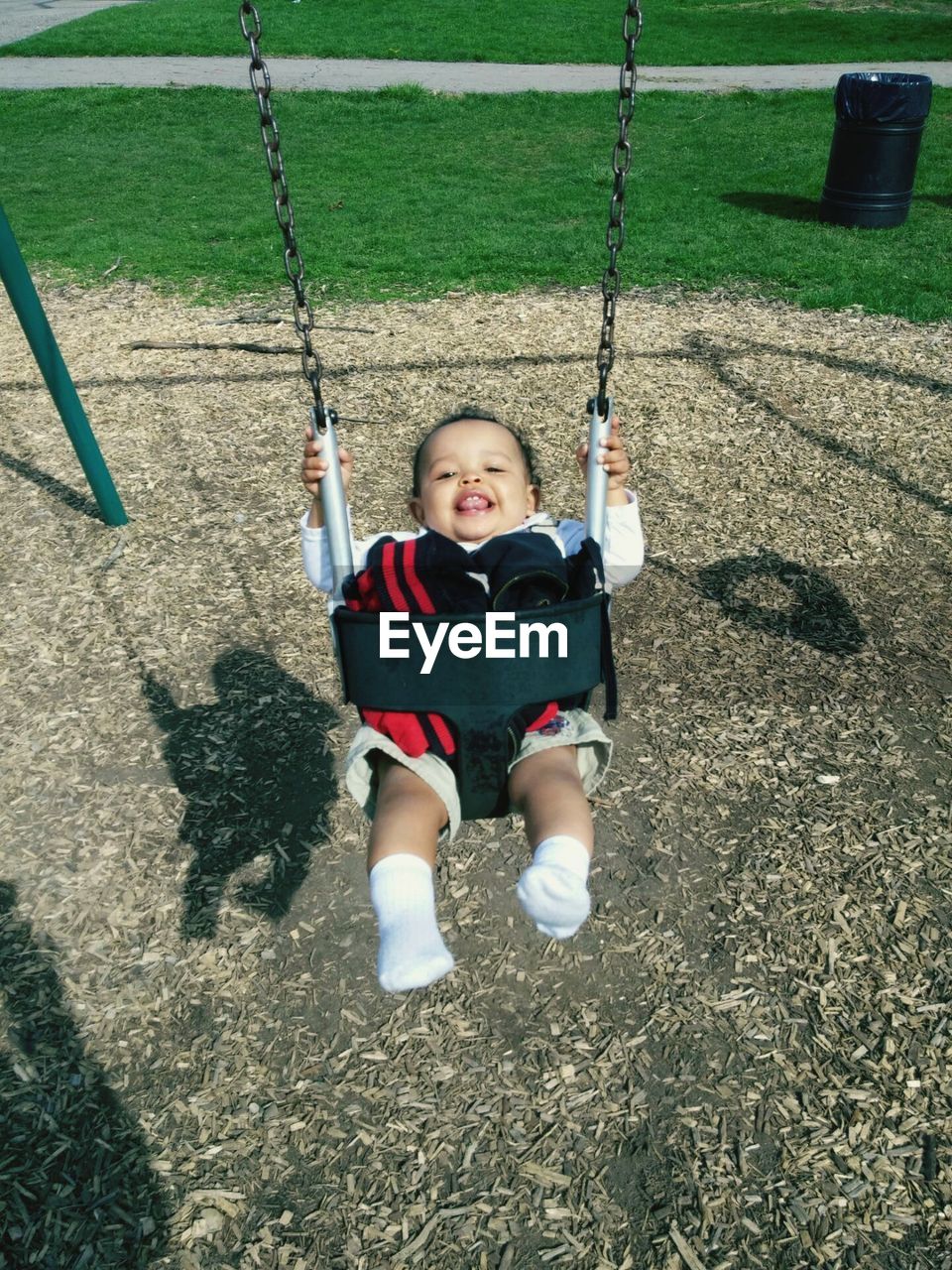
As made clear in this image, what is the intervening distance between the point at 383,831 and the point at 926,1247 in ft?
4.44

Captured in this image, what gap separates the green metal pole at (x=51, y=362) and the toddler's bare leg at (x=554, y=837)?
2.94 meters

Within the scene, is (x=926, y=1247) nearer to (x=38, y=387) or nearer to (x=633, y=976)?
(x=633, y=976)

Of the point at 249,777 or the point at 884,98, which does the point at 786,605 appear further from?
the point at 884,98

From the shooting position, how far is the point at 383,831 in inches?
83.2

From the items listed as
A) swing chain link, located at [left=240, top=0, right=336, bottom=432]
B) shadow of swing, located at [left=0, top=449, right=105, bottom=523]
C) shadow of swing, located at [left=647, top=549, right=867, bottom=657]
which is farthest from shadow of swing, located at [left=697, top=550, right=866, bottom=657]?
shadow of swing, located at [left=0, top=449, right=105, bottom=523]

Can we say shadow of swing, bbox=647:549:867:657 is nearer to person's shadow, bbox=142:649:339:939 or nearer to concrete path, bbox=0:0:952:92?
person's shadow, bbox=142:649:339:939

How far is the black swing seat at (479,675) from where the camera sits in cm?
218

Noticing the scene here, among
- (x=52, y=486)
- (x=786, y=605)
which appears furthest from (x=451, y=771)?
(x=52, y=486)

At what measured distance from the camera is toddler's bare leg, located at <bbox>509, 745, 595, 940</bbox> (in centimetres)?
191

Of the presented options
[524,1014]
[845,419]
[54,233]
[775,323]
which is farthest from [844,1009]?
[54,233]

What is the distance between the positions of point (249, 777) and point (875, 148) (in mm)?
7556

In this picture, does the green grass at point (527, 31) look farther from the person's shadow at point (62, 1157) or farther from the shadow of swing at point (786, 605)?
the person's shadow at point (62, 1157)

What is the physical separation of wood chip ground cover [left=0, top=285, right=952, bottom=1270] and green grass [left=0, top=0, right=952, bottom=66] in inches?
612

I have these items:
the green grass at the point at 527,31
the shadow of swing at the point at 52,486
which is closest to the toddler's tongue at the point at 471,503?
the shadow of swing at the point at 52,486
